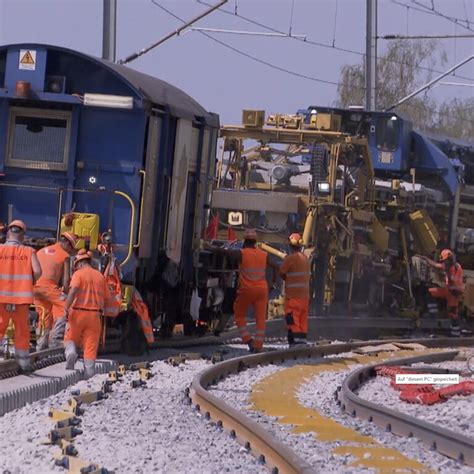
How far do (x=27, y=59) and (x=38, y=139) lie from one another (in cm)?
96

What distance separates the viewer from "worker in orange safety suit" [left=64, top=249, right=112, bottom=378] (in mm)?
13469

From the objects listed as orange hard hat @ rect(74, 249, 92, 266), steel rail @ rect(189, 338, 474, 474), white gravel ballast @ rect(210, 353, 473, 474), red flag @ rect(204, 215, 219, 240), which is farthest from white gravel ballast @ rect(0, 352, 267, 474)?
red flag @ rect(204, 215, 219, 240)

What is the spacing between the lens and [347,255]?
901 inches

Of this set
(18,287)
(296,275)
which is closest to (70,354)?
(18,287)

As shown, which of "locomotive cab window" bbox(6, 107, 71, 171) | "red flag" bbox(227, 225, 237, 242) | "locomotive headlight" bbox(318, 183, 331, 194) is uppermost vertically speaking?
"locomotive cab window" bbox(6, 107, 71, 171)

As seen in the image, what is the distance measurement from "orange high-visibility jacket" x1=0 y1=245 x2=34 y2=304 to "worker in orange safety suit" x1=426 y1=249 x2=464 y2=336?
12.8 meters

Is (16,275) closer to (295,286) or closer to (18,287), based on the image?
(18,287)

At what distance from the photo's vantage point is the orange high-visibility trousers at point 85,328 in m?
13.5

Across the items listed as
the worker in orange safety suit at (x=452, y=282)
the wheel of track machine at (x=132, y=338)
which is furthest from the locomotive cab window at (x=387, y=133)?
the wheel of track machine at (x=132, y=338)

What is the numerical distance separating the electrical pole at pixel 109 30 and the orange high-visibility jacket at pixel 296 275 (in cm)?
702

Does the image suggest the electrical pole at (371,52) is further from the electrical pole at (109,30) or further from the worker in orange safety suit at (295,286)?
the worker in orange safety suit at (295,286)

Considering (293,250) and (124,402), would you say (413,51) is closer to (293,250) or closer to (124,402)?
(293,250)

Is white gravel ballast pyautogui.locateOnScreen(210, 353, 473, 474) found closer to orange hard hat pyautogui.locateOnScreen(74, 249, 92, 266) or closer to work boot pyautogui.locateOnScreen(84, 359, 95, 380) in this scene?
work boot pyautogui.locateOnScreen(84, 359, 95, 380)

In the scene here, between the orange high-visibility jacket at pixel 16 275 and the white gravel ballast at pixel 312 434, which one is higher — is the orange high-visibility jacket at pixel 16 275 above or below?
above
